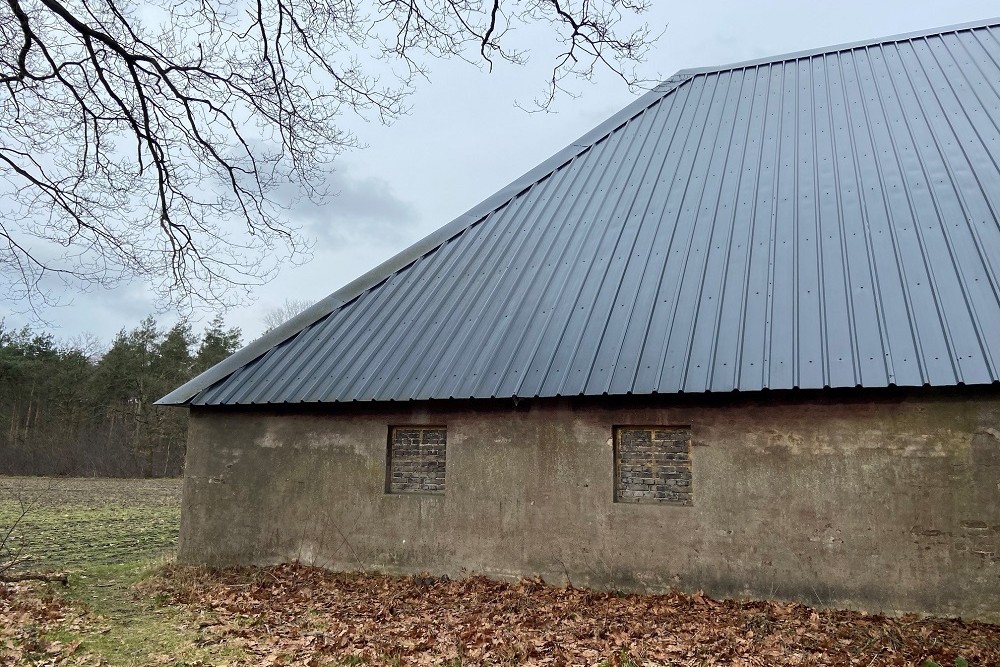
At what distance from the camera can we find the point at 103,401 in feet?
133

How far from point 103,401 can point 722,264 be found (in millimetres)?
41680

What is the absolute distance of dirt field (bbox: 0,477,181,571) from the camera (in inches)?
446

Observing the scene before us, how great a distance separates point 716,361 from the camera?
7.57m

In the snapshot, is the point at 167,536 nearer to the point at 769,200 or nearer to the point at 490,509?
the point at 490,509

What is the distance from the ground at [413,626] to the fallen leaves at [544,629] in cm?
2

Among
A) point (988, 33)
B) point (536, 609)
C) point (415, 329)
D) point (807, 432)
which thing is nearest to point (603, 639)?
point (536, 609)

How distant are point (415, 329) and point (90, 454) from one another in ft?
116

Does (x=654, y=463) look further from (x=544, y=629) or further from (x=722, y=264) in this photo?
(x=722, y=264)

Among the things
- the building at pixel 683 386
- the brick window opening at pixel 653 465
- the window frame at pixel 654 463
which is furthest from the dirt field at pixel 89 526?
the brick window opening at pixel 653 465

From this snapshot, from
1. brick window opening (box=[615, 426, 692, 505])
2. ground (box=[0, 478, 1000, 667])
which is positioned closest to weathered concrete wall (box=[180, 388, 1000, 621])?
brick window opening (box=[615, 426, 692, 505])

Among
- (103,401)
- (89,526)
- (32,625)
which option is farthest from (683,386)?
(103,401)

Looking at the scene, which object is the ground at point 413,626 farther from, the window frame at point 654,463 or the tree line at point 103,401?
the tree line at point 103,401

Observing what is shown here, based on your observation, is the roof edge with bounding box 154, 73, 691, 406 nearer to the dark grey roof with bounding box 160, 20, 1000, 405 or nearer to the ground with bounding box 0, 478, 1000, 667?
the dark grey roof with bounding box 160, 20, 1000, 405

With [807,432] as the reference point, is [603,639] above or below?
below
